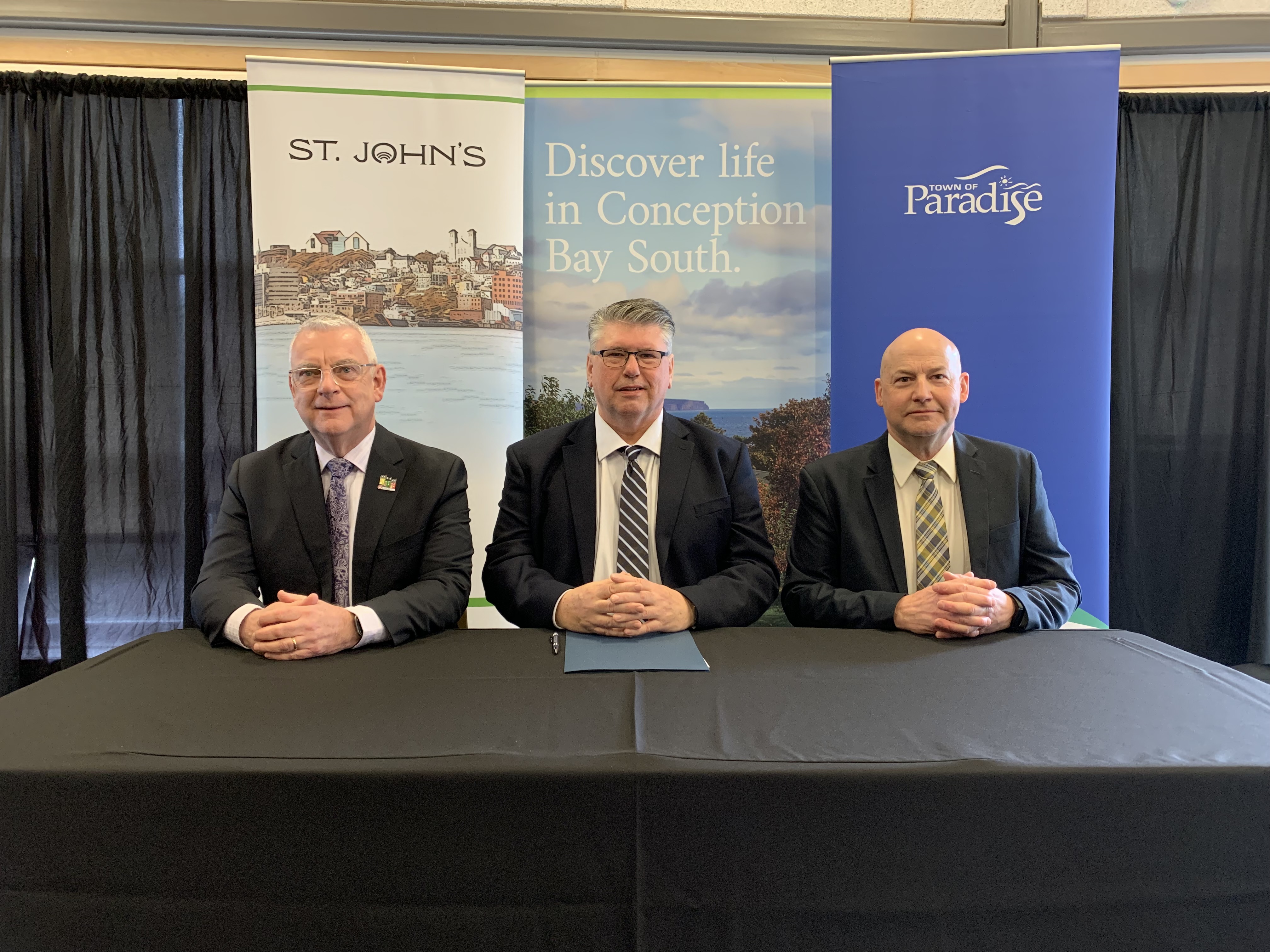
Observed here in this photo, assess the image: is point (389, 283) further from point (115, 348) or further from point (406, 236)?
point (115, 348)

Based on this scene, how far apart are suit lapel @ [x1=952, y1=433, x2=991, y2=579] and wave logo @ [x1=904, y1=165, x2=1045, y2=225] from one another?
1.25 metres

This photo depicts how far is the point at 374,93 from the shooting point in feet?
9.61

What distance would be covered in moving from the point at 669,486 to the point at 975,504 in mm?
789

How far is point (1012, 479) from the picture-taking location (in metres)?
1.92

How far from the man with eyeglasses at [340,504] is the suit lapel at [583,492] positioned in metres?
0.28

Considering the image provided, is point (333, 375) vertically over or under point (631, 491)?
over

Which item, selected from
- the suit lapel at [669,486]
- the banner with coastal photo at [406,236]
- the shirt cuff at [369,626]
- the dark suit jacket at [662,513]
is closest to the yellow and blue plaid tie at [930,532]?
the dark suit jacket at [662,513]

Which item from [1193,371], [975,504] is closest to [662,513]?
[975,504]

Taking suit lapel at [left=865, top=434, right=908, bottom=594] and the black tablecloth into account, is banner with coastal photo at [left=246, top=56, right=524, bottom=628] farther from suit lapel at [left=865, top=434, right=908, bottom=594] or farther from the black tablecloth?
the black tablecloth

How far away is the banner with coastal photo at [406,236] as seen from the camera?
2910 mm

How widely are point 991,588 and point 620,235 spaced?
88.9 inches

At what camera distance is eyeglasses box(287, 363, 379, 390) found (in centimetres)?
188

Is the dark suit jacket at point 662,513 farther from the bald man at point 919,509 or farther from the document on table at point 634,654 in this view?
the document on table at point 634,654

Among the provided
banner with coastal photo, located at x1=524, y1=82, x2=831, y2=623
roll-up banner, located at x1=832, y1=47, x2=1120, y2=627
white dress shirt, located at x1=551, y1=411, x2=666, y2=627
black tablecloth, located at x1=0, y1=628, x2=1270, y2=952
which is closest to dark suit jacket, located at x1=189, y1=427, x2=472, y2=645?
white dress shirt, located at x1=551, y1=411, x2=666, y2=627
